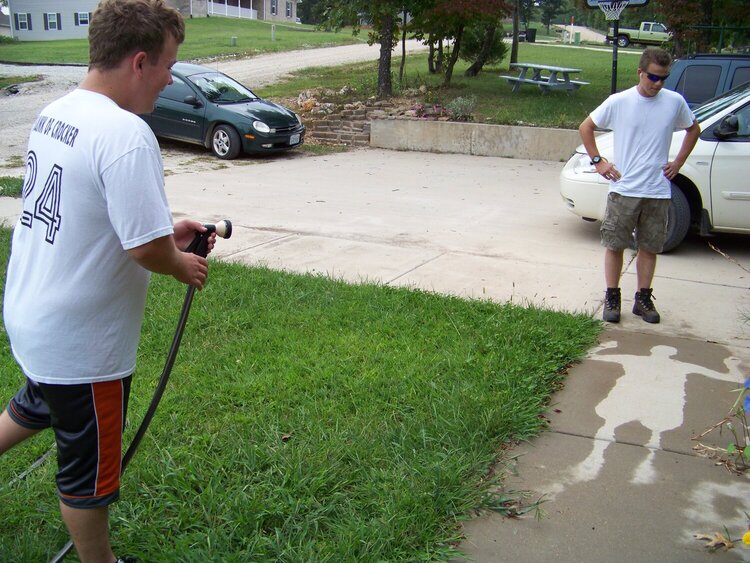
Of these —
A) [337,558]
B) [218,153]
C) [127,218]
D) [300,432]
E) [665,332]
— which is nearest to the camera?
[127,218]

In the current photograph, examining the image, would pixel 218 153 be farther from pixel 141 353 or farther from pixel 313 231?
pixel 141 353

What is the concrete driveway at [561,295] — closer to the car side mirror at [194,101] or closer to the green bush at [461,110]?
the car side mirror at [194,101]

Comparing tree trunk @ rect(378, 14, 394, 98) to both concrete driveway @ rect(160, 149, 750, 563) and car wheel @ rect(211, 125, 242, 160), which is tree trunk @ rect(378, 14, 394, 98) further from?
concrete driveway @ rect(160, 149, 750, 563)

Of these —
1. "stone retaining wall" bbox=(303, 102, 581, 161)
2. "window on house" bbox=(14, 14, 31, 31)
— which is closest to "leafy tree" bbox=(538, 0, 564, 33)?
"window on house" bbox=(14, 14, 31, 31)

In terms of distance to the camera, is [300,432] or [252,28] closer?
[300,432]

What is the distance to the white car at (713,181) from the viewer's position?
701 cm

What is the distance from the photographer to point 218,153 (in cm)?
1360

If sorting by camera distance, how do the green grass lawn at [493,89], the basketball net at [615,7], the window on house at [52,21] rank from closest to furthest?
the basketball net at [615,7], the green grass lawn at [493,89], the window on house at [52,21]

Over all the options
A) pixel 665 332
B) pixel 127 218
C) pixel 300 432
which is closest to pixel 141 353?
pixel 300 432

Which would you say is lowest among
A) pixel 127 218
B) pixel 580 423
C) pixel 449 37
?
pixel 580 423

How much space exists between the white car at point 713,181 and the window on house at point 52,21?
57.5 m

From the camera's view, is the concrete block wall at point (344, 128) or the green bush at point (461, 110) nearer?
the green bush at point (461, 110)

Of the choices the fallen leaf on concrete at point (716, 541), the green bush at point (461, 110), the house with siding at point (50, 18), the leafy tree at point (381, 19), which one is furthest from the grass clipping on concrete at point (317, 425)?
the house with siding at point (50, 18)

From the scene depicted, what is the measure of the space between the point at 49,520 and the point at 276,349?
1861 mm
